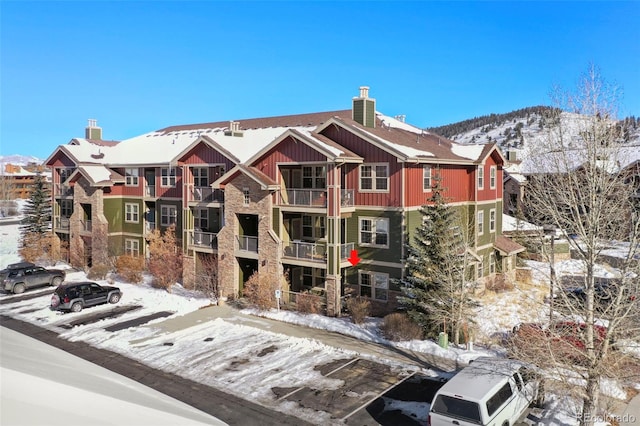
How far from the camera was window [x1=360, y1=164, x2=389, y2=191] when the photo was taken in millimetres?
26984

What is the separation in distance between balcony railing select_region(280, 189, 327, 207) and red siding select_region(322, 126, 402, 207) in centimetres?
207

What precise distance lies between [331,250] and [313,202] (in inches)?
117

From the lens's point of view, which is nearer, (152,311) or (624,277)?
(624,277)

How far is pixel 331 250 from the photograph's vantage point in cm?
2636

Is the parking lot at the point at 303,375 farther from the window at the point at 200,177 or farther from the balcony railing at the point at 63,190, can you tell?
the balcony railing at the point at 63,190

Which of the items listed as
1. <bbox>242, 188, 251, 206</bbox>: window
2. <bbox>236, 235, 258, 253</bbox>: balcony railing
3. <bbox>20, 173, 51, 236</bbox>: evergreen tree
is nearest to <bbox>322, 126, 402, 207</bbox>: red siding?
<bbox>242, 188, 251, 206</bbox>: window

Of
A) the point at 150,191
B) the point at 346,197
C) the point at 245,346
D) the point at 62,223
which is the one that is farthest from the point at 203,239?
the point at 62,223

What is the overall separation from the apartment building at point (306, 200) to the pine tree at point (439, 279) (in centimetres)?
319

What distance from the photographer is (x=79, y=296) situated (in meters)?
27.8

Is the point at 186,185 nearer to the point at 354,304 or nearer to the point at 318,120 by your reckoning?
the point at 318,120

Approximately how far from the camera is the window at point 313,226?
29.7 metres

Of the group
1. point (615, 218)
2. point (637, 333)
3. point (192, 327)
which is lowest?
point (192, 327)

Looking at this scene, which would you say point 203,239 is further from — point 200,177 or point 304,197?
point 304,197

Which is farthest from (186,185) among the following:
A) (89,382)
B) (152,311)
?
(89,382)
